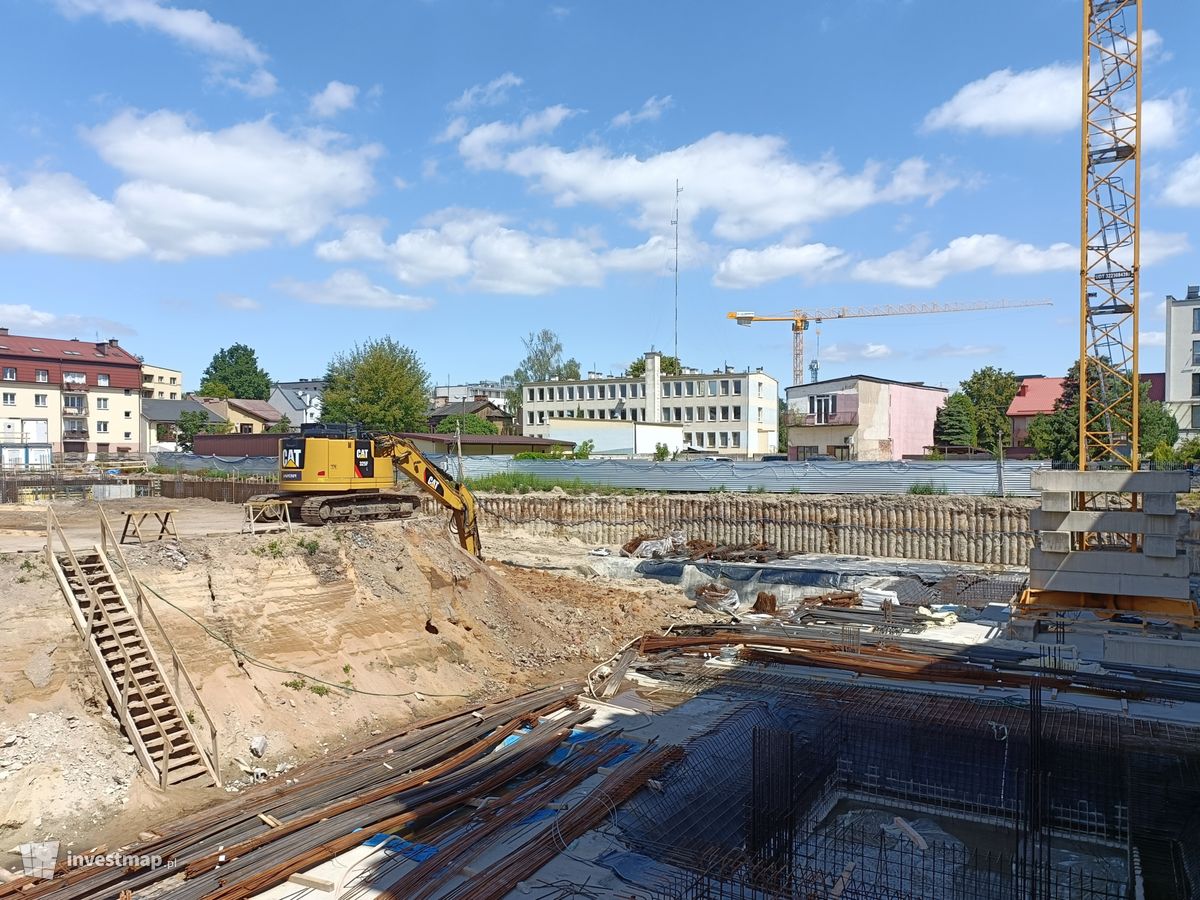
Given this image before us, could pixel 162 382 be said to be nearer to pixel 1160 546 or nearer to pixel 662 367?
pixel 662 367

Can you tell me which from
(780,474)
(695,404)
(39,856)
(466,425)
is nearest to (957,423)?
(695,404)

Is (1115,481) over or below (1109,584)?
over

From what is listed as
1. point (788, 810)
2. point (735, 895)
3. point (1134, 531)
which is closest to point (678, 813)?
point (788, 810)

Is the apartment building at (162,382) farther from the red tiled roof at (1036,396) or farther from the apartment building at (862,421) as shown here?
the red tiled roof at (1036,396)

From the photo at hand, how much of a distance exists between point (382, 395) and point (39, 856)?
39075 millimetres

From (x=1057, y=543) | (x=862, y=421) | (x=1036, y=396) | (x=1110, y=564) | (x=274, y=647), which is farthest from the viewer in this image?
(x=1036, y=396)

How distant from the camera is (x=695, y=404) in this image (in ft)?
189

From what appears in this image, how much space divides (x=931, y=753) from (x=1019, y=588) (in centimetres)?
1179

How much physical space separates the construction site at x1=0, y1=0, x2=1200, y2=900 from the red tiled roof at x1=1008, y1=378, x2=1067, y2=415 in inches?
1383

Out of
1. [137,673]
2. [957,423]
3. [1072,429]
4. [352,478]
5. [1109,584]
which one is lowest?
[137,673]

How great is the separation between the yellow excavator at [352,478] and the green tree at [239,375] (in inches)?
3243

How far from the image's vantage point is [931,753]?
10.9 metres

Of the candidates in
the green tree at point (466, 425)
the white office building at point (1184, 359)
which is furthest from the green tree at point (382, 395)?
the white office building at point (1184, 359)

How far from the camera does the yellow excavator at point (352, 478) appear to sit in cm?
1888
